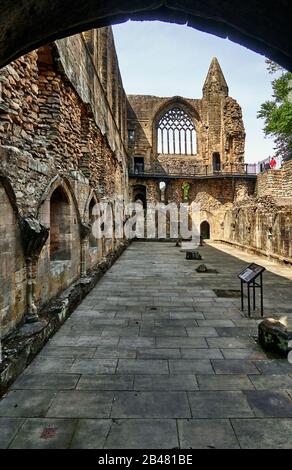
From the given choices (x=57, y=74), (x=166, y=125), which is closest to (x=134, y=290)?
(x=57, y=74)

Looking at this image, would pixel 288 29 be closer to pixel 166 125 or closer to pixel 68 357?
pixel 68 357

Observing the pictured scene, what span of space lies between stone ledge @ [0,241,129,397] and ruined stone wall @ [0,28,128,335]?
0.58 ft

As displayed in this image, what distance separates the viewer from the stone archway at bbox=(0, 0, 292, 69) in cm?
228

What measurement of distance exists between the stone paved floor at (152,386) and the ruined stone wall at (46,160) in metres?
1.02

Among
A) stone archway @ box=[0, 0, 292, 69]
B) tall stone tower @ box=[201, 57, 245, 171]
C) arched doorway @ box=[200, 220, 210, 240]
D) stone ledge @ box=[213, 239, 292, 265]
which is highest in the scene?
tall stone tower @ box=[201, 57, 245, 171]

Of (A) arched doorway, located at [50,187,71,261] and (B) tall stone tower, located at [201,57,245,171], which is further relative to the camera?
(B) tall stone tower, located at [201,57,245,171]

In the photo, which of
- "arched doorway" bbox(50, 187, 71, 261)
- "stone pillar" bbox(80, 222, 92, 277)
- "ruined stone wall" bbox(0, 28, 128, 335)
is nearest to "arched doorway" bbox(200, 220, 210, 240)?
"ruined stone wall" bbox(0, 28, 128, 335)

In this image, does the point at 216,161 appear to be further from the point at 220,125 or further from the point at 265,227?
the point at 265,227

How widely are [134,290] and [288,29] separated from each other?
687cm

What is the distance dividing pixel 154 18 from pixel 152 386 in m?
3.74

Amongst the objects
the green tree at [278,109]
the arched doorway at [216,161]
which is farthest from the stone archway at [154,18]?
the arched doorway at [216,161]

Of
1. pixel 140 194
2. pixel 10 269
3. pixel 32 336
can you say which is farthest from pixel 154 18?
pixel 140 194

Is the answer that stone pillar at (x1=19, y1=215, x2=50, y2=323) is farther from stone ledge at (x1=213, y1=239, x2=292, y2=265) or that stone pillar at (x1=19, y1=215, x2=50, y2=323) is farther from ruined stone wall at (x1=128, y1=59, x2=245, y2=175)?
ruined stone wall at (x1=128, y1=59, x2=245, y2=175)
